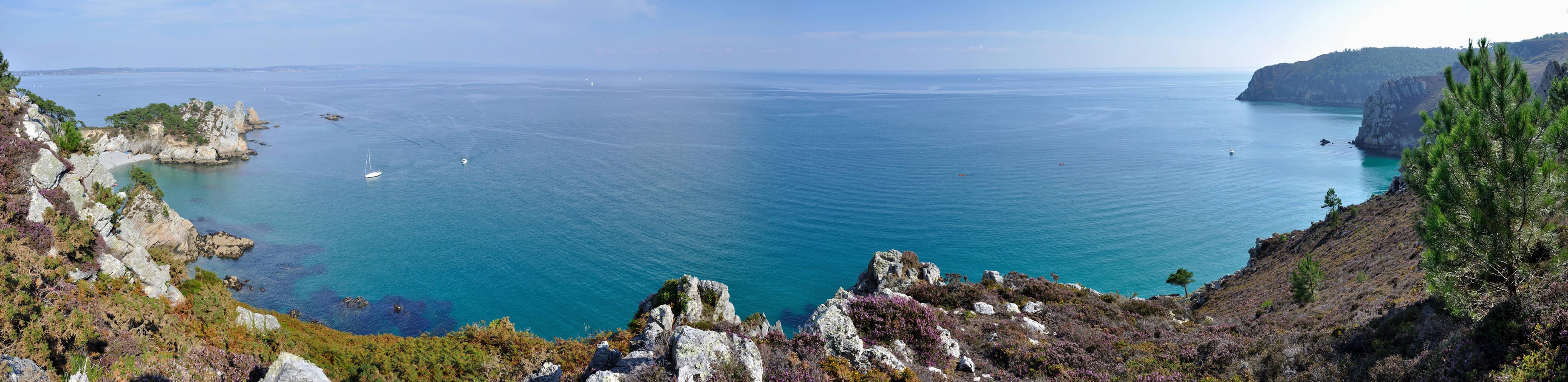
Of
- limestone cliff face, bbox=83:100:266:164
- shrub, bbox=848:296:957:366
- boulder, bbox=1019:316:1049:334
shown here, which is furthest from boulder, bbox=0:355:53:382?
limestone cliff face, bbox=83:100:266:164

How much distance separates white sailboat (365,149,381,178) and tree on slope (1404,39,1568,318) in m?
101

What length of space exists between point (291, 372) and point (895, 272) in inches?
1237

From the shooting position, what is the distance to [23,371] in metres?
12.6

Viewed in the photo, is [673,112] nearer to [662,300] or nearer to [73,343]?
[662,300]

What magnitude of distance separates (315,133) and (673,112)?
260ft

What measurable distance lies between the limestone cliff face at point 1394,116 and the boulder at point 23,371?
149319 millimetres

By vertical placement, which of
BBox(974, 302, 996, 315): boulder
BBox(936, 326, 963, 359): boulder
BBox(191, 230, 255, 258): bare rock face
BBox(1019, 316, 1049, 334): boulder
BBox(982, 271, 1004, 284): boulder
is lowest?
BBox(191, 230, 255, 258): bare rock face

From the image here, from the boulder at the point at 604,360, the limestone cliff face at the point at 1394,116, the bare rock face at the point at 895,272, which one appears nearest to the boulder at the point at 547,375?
the boulder at the point at 604,360

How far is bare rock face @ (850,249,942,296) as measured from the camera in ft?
127

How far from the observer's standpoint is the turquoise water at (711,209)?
166ft

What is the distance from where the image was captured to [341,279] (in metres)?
A: 51.6

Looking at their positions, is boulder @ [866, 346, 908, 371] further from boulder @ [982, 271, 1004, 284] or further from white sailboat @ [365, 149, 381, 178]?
white sailboat @ [365, 149, 381, 178]

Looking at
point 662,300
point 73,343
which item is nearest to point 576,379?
point 73,343

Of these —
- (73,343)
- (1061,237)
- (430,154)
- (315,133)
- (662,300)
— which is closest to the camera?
(73,343)
